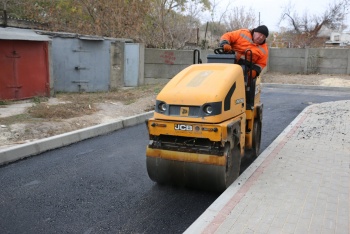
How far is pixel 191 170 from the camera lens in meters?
4.34

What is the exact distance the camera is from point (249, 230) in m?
3.43

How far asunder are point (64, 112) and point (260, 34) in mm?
5590

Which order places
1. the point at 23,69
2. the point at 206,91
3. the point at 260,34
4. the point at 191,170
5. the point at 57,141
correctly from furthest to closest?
1. the point at 23,69
2. the point at 57,141
3. the point at 260,34
4. the point at 191,170
5. the point at 206,91

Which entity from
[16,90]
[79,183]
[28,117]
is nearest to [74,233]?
[79,183]

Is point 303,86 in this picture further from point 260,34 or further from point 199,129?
point 199,129

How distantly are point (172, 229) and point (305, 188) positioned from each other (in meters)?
1.95

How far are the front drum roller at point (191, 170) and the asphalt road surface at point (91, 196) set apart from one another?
21cm

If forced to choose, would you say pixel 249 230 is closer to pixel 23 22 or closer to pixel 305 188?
pixel 305 188

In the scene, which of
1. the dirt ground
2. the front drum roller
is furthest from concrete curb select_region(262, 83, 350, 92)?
the front drum roller

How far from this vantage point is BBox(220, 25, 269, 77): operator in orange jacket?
5.33 metres

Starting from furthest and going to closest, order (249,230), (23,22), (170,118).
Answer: (23,22)
(170,118)
(249,230)

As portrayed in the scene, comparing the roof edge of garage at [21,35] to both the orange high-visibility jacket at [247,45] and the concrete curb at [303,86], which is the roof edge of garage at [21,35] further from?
the concrete curb at [303,86]

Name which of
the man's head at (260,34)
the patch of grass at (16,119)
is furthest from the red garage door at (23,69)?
the man's head at (260,34)

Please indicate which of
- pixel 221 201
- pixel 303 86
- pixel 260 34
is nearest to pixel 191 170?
pixel 221 201
